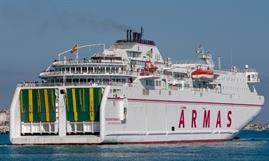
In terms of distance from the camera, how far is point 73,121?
232 feet

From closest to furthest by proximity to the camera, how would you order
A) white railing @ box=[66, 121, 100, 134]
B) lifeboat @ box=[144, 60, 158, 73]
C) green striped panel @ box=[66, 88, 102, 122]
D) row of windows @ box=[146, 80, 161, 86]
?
green striped panel @ box=[66, 88, 102, 122] < white railing @ box=[66, 121, 100, 134] < row of windows @ box=[146, 80, 161, 86] < lifeboat @ box=[144, 60, 158, 73]

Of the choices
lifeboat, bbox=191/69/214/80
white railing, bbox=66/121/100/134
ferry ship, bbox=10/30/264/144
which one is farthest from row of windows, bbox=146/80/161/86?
white railing, bbox=66/121/100/134

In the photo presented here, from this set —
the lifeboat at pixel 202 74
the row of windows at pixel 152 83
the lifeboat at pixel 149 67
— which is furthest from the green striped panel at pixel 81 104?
the lifeboat at pixel 202 74

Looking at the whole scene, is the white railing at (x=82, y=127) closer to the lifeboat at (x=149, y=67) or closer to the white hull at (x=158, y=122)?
the white hull at (x=158, y=122)

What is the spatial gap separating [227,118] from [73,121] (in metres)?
19.1

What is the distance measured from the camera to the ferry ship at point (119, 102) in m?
70.4

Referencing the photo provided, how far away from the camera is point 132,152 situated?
6612cm

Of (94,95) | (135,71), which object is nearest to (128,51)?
(135,71)

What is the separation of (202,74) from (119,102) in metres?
14.3

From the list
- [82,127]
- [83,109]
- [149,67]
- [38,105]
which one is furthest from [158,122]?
[38,105]

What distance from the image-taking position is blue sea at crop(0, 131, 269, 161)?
62.9m

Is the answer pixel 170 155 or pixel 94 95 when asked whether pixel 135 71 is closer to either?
pixel 94 95

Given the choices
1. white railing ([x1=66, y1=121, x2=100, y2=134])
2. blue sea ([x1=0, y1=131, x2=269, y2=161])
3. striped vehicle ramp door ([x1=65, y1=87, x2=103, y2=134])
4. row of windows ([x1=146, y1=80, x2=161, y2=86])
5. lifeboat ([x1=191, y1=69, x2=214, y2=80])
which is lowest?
blue sea ([x1=0, y1=131, x2=269, y2=161])

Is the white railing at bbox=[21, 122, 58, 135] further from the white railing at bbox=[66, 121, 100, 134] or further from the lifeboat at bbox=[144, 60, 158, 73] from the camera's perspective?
the lifeboat at bbox=[144, 60, 158, 73]
